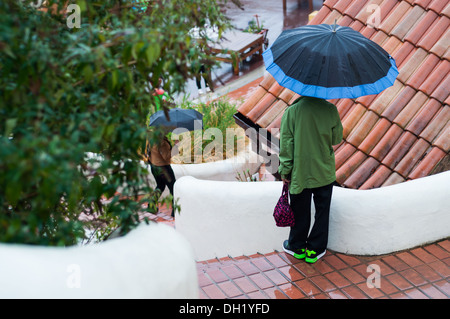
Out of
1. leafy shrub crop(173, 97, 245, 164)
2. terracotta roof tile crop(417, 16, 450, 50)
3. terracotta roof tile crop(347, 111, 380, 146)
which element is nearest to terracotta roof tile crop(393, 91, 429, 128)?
terracotta roof tile crop(347, 111, 380, 146)

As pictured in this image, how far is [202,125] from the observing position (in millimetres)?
7820

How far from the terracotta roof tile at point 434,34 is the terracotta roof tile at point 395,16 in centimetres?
40

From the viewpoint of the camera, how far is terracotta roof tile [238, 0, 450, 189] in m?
4.97

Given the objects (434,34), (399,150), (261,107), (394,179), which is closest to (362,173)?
(394,179)

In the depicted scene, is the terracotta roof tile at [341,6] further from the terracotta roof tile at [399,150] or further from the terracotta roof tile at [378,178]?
the terracotta roof tile at [378,178]

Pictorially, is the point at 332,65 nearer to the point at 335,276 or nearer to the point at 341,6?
the point at 335,276

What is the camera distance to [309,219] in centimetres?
421

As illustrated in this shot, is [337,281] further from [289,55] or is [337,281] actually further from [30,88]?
[30,88]

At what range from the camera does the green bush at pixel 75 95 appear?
6.47ft

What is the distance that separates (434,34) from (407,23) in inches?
14.8

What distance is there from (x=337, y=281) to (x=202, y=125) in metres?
4.23

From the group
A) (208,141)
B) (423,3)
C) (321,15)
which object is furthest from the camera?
(208,141)
